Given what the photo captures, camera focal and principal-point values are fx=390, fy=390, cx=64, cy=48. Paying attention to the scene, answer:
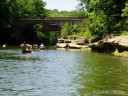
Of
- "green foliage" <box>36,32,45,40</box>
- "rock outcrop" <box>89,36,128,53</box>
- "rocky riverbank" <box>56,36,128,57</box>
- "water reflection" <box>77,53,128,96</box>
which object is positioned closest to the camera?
"water reflection" <box>77,53,128,96</box>

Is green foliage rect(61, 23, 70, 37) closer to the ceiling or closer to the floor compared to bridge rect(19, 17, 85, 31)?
closer to the floor

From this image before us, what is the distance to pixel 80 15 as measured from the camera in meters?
Result: 132

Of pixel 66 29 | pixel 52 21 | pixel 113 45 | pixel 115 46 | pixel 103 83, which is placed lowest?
pixel 103 83

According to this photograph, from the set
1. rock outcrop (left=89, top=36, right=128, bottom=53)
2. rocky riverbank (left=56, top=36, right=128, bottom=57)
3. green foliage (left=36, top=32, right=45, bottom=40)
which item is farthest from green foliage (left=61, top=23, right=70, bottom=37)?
rock outcrop (left=89, top=36, right=128, bottom=53)

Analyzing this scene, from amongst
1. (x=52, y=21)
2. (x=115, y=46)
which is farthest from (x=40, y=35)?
(x=115, y=46)

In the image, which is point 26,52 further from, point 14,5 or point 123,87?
point 14,5

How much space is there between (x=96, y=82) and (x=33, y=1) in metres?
131

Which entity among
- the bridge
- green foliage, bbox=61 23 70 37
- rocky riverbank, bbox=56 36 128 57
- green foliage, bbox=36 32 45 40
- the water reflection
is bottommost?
the water reflection

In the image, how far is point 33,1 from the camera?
15675cm

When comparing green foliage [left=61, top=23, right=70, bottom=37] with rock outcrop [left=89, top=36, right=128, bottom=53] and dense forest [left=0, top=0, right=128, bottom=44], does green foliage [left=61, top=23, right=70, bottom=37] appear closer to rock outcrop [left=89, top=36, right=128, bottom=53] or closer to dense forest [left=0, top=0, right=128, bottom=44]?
dense forest [left=0, top=0, right=128, bottom=44]

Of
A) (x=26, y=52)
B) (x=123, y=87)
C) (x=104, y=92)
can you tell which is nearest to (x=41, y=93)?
(x=104, y=92)

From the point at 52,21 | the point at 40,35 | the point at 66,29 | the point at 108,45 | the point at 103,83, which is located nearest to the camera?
the point at 103,83

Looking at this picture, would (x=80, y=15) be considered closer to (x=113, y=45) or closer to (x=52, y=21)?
(x=52, y=21)

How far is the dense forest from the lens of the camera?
7900 centimetres
